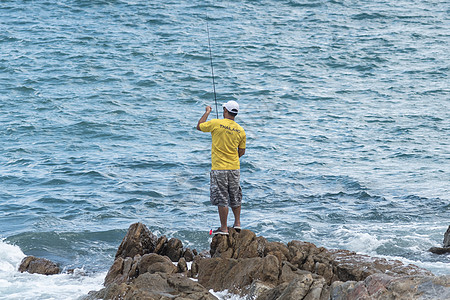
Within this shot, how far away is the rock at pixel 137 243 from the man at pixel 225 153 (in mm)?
1069

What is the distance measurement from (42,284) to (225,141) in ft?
9.87

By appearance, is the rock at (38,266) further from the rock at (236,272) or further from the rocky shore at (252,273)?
the rock at (236,272)

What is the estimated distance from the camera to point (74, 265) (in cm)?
951

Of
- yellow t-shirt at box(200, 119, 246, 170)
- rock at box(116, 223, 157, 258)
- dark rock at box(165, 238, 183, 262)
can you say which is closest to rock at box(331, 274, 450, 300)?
yellow t-shirt at box(200, 119, 246, 170)

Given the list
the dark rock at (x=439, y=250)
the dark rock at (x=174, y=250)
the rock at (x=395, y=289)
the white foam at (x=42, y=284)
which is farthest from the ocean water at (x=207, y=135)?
the rock at (x=395, y=289)

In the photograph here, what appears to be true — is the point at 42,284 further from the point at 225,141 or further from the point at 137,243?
the point at 225,141

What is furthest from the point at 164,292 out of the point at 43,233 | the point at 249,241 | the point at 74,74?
the point at 74,74

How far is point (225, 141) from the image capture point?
835cm

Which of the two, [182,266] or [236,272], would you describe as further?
[182,266]

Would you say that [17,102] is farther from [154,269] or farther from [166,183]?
[154,269]

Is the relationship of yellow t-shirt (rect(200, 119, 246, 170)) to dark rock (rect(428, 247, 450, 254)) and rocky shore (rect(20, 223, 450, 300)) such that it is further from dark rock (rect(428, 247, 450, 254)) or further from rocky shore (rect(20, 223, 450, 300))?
dark rock (rect(428, 247, 450, 254))

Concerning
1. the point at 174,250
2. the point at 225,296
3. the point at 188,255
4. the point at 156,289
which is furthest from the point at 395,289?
the point at 174,250

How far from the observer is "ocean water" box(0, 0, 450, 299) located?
11203mm

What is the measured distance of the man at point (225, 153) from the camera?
8.33m
